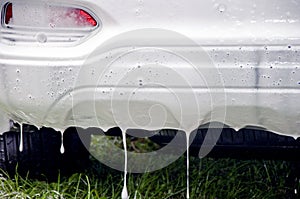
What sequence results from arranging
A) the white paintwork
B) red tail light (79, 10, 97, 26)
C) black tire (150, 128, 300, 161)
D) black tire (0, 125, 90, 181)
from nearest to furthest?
the white paintwork → red tail light (79, 10, 97, 26) → black tire (150, 128, 300, 161) → black tire (0, 125, 90, 181)

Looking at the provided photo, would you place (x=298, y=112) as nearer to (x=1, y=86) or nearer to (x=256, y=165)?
(x=1, y=86)

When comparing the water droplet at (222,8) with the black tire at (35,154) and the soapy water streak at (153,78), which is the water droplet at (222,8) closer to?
the soapy water streak at (153,78)

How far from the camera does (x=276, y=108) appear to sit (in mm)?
2006

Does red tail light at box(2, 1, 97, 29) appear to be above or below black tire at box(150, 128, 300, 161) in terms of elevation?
above

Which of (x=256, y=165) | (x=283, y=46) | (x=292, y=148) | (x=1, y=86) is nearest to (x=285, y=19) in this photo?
(x=283, y=46)

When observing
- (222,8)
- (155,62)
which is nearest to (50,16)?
(155,62)

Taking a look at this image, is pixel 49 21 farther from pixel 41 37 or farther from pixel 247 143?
pixel 247 143

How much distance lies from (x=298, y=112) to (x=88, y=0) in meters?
0.80

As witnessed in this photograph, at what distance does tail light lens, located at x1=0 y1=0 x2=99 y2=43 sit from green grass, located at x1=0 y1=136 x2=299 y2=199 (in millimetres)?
800

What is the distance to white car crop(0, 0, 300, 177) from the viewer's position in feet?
6.43

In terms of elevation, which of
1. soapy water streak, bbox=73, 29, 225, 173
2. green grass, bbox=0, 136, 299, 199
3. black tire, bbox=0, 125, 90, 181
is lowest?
green grass, bbox=0, 136, 299, 199

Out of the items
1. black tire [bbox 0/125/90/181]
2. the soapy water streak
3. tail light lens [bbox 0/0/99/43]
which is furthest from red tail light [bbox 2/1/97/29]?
black tire [bbox 0/125/90/181]

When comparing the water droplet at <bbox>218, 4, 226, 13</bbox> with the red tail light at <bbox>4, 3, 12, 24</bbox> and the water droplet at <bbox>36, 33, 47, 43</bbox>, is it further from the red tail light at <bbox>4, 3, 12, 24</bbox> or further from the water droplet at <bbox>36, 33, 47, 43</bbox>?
the red tail light at <bbox>4, 3, 12, 24</bbox>

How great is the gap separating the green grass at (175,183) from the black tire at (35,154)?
5cm
